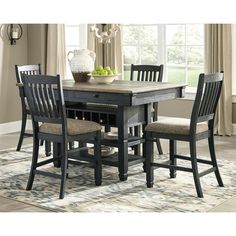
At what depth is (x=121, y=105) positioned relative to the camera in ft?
12.2

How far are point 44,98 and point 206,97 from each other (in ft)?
4.11

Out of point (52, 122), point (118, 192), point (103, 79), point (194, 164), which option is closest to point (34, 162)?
point (52, 122)

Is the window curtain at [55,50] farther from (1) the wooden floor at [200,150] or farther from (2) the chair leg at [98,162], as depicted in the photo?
(2) the chair leg at [98,162]

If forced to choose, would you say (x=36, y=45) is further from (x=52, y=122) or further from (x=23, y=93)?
(x=52, y=122)

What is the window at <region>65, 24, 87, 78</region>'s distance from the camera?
7238mm

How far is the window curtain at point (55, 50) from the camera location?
674 centimetres

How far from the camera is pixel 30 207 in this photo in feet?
10.8

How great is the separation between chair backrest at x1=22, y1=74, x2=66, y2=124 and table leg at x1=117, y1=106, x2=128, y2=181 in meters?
0.58

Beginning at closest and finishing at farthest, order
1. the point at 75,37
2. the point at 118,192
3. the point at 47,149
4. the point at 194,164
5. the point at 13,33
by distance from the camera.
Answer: the point at 194,164, the point at 118,192, the point at 47,149, the point at 13,33, the point at 75,37

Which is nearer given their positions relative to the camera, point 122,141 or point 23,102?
point 122,141
